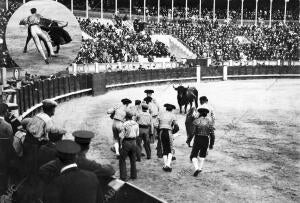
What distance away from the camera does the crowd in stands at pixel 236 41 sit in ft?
134

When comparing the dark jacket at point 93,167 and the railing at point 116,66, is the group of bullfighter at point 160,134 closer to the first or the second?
the dark jacket at point 93,167

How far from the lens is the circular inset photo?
328 inches

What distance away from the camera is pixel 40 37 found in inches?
331

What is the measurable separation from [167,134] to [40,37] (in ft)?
10.9

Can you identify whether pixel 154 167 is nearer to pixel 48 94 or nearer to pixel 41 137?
pixel 41 137

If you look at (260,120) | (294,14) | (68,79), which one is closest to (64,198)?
(260,120)

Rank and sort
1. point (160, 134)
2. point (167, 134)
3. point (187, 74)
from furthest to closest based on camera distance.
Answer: point (187, 74) < point (160, 134) < point (167, 134)

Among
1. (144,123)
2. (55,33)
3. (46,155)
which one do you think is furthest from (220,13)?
(46,155)

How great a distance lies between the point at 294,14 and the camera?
5266cm

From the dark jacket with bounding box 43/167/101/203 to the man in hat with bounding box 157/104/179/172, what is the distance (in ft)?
18.6

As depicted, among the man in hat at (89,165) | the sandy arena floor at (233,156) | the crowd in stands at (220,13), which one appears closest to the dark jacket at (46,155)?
the man in hat at (89,165)

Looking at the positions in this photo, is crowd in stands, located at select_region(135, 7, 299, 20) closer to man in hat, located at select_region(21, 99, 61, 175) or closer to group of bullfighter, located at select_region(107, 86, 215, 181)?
group of bullfighter, located at select_region(107, 86, 215, 181)

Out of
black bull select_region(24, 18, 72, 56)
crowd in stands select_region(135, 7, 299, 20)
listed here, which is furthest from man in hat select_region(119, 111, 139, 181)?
crowd in stands select_region(135, 7, 299, 20)

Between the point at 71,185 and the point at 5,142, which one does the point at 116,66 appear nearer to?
the point at 5,142
